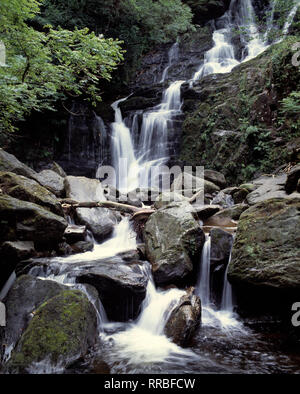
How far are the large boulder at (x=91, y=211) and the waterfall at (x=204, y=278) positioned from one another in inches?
99.8

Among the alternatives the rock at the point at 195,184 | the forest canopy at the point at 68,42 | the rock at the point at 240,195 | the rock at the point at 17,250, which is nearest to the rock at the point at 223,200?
the rock at the point at 240,195

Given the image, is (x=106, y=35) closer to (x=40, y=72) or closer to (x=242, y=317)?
(x=40, y=72)

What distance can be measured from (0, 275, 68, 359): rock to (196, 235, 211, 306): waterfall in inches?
91.5

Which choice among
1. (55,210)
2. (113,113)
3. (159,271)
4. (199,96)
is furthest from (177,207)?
(113,113)

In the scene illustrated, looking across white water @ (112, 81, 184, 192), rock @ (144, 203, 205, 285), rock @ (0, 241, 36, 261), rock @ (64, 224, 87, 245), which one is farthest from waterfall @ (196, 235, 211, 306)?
white water @ (112, 81, 184, 192)

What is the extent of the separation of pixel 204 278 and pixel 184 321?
134 centimetres

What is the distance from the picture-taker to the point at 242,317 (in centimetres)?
428

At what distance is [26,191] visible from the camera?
18.7 ft

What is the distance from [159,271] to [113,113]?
41.6 ft

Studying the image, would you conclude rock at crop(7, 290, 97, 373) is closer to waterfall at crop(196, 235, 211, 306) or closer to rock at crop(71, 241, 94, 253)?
waterfall at crop(196, 235, 211, 306)

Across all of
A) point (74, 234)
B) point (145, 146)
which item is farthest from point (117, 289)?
point (145, 146)

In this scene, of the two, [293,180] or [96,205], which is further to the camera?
[96,205]

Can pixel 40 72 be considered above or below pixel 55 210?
above

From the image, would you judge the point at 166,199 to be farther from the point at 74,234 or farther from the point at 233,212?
the point at 74,234
